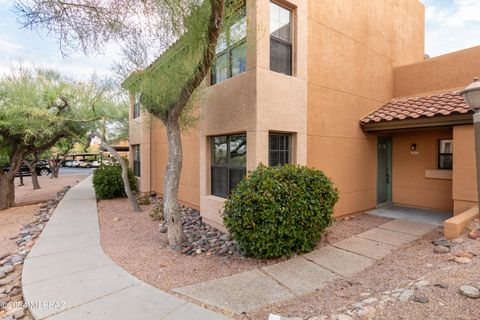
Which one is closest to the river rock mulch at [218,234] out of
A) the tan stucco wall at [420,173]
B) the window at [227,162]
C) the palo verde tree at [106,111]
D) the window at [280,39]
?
the window at [227,162]

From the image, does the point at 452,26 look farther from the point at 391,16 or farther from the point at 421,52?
the point at 391,16

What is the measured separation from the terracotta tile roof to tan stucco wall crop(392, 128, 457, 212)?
101 cm

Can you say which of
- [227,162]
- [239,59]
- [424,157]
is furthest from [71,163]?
[424,157]

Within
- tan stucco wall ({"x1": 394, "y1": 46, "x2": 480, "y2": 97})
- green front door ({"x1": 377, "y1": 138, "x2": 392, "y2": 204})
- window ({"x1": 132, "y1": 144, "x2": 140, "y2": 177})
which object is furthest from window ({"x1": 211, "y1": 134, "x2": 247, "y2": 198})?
window ({"x1": 132, "y1": 144, "x2": 140, "y2": 177})

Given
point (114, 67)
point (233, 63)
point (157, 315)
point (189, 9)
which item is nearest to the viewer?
point (157, 315)

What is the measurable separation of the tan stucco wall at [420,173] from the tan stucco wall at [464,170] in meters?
1.42

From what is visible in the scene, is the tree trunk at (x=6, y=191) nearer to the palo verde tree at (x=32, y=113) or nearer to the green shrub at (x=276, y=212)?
the palo verde tree at (x=32, y=113)

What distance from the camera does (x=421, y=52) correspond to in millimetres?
10766

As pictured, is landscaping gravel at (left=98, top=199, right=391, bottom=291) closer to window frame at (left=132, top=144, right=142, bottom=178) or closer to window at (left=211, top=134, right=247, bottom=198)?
window at (left=211, top=134, right=247, bottom=198)

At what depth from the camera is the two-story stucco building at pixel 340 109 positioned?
5.75 meters

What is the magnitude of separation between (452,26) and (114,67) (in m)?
13.3

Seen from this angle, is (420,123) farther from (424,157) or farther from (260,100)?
(260,100)

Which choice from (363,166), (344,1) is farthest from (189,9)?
(363,166)

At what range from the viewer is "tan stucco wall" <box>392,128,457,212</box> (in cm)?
795
